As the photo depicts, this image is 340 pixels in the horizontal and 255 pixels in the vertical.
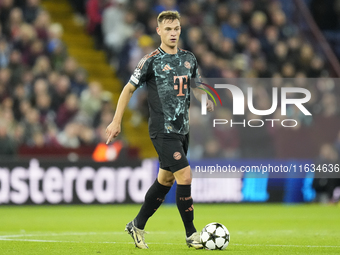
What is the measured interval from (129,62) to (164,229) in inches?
296

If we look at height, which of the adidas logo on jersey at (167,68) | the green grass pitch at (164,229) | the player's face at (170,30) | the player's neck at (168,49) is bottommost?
the green grass pitch at (164,229)

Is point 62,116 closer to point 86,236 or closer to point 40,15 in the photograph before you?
point 40,15

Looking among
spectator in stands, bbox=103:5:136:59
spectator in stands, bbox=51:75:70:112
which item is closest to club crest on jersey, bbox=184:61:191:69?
spectator in stands, bbox=51:75:70:112

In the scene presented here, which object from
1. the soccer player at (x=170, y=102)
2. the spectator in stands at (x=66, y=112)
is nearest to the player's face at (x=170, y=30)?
the soccer player at (x=170, y=102)

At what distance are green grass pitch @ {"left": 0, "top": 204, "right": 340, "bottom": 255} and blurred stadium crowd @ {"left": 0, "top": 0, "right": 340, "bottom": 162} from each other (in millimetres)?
1682

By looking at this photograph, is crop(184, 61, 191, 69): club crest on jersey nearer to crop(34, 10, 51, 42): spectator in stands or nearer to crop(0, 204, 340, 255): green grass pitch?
crop(0, 204, 340, 255): green grass pitch

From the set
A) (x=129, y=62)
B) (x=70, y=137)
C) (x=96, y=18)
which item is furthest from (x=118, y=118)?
(x=96, y=18)

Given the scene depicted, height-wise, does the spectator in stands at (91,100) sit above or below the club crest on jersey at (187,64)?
below

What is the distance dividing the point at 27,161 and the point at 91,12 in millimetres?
5341

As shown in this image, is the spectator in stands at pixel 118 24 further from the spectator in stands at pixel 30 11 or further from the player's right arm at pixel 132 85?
the player's right arm at pixel 132 85

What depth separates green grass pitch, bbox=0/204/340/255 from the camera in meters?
7.06

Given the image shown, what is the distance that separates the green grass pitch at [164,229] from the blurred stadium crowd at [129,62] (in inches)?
66.2

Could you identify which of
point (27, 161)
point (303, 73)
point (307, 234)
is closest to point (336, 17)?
point (303, 73)

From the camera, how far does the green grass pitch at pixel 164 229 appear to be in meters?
7.06
